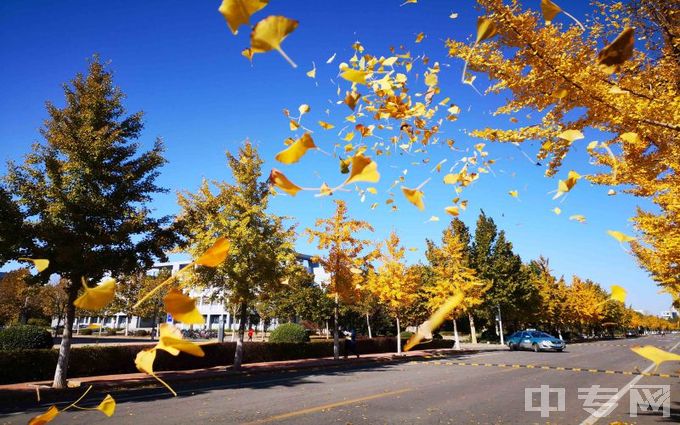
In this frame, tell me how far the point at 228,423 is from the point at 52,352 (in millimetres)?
9680

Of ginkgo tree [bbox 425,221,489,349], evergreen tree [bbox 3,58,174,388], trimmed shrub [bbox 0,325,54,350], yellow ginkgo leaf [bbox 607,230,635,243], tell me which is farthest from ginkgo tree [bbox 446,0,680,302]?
ginkgo tree [bbox 425,221,489,349]

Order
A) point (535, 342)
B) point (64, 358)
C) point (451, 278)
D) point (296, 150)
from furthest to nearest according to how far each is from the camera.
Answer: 1. point (451, 278)
2. point (535, 342)
3. point (64, 358)
4. point (296, 150)

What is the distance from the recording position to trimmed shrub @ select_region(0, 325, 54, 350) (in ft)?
46.0

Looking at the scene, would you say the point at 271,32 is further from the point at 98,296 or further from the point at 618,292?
the point at 618,292

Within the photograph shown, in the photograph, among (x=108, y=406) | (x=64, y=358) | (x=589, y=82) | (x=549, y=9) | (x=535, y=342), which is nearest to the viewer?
(x=549, y=9)

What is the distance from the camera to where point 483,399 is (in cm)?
830

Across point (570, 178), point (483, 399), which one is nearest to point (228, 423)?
point (483, 399)

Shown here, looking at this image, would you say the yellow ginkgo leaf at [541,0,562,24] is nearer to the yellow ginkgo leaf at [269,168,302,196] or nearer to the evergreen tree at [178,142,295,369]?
the yellow ginkgo leaf at [269,168,302,196]

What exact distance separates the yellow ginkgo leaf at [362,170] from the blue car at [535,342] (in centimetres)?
2953

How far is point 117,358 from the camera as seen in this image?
13.9 m

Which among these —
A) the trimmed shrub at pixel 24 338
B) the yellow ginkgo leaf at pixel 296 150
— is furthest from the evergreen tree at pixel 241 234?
Answer: the yellow ginkgo leaf at pixel 296 150

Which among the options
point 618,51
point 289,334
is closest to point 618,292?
point 618,51

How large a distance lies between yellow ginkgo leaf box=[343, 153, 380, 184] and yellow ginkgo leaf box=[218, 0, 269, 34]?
45cm

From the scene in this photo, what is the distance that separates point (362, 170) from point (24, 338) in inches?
735
